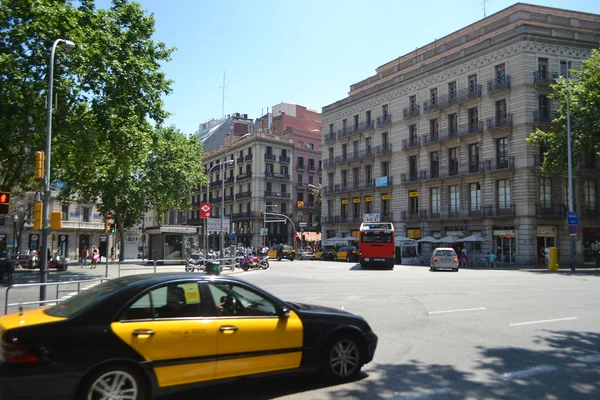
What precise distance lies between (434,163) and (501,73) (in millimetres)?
10517

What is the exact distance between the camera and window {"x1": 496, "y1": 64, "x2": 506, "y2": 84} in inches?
1594

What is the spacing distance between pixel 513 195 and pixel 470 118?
8979 mm

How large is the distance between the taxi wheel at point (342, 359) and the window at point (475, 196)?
3894cm

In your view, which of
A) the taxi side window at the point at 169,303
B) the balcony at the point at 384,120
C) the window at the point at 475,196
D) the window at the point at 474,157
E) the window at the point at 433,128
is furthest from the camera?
the balcony at the point at 384,120

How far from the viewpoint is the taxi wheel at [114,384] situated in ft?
14.2

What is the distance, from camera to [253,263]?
32.4 metres

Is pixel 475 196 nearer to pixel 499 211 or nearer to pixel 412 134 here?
pixel 499 211

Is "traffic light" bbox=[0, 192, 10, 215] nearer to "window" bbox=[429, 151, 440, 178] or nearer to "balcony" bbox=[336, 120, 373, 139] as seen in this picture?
"window" bbox=[429, 151, 440, 178]

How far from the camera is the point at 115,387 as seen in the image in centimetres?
445

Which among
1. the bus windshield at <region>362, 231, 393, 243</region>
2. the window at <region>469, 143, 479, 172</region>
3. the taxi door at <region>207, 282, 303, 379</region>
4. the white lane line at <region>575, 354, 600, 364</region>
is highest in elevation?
the window at <region>469, 143, 479, 172</region>

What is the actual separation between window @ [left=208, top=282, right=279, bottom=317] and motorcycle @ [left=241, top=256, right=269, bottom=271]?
2624cm

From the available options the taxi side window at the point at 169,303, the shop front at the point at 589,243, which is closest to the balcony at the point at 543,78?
the shop front at the point at 589,243

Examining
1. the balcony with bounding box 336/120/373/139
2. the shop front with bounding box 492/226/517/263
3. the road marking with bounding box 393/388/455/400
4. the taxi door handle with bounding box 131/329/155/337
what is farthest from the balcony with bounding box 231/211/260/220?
the taxi door handle with bounding box 131/329/155/337

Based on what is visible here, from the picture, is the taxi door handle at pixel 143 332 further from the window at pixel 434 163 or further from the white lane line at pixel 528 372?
the window at pixel 434 163
